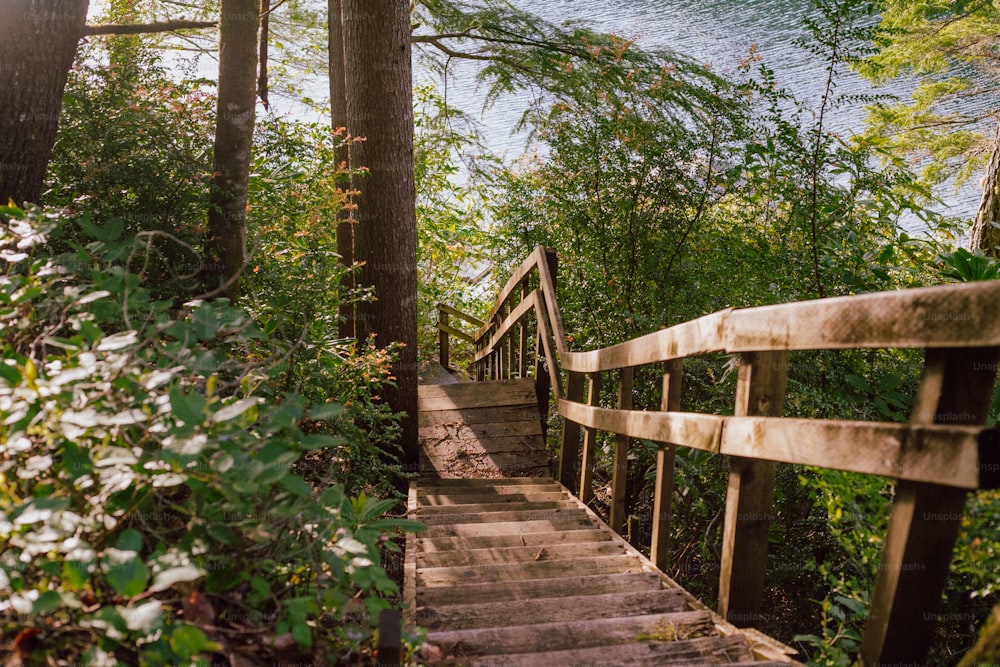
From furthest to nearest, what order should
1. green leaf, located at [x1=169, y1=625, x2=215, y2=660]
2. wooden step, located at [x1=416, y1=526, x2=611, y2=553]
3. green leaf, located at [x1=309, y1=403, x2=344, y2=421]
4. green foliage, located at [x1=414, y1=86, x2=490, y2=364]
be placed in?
green foliage, located at [x1=414, y1=86, x2=490, y2=364] → wooden step, located at [x1=416, y1=526, x2=611, y2=553] → green leaf, located at [x1=309, y1=403, x2=344, y2=421] → green leaf, located at [x1=169, y1=625, x2=215, y2=660]

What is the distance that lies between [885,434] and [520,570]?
1.74 meters

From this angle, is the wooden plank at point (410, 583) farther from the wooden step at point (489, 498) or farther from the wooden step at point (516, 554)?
the wooden step at point (489, 498)

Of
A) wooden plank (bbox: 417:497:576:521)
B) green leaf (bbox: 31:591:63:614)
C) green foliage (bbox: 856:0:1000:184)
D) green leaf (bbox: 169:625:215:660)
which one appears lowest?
wooden plank (bbox: 417:497:576:521)

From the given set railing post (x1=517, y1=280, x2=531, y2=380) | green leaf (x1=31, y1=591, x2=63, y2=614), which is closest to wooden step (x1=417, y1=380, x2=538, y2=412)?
railing post (x1=517, y1=280, x2=531, y2=380)

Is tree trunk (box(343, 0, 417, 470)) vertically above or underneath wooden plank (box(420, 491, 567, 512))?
above

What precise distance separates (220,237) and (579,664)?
9.96 feet

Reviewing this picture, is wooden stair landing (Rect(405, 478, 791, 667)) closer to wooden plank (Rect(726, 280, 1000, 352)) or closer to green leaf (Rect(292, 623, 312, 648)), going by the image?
green leaf (Rect(292, 623, 312, 648))

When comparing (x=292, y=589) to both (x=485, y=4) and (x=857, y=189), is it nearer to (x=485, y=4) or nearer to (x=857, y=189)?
(x=857, y=189)

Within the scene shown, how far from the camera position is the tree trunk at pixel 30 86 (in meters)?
3.18

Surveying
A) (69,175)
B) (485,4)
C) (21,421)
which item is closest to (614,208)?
(485,4)

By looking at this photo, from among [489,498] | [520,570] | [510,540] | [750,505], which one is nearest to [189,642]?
[750,505]

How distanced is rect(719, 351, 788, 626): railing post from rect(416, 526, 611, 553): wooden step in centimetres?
121

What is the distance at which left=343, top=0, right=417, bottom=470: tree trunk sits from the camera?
496cm

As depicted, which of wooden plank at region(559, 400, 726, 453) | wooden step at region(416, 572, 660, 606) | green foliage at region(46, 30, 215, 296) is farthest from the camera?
green foliage at region(46, 30, 215, 296)
